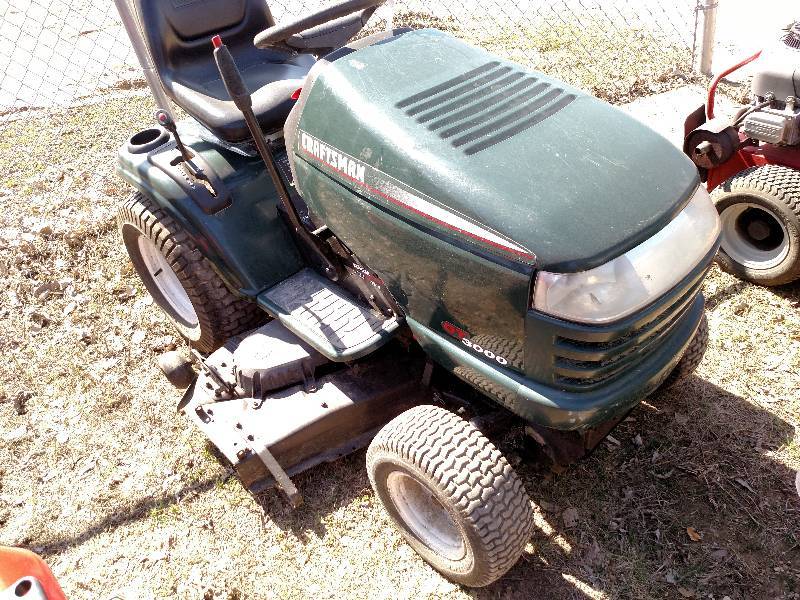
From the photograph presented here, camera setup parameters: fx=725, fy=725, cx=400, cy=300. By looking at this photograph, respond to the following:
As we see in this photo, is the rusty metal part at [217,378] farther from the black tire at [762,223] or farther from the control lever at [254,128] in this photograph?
the black tire at [762,223]

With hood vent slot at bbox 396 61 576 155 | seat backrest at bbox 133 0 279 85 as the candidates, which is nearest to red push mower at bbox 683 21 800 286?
hood vent slot at bbox 396 61 576 155

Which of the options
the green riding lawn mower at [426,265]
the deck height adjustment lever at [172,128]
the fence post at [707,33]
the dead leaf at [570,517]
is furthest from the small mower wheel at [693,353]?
the fence post at [707,33]

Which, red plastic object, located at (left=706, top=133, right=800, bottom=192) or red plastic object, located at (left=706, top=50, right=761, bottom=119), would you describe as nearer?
red plastic object, located at (left=706, top=133, right=800, bottom=192)

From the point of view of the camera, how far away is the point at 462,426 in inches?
85.7

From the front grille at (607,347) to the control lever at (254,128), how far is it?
1081mm

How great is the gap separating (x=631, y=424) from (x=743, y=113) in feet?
5.45

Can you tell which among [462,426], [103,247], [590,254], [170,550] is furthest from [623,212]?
[103,247]

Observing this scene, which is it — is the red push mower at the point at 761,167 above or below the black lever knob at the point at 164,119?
below

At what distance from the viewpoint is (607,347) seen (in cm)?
192

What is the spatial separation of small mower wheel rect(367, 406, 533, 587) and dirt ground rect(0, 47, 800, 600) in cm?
24

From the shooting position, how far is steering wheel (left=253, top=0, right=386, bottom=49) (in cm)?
220

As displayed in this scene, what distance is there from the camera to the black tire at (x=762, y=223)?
10.5 feet

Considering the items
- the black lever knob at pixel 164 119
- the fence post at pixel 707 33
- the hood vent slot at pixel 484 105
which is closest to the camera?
the hood vent slot at pixel 484 105

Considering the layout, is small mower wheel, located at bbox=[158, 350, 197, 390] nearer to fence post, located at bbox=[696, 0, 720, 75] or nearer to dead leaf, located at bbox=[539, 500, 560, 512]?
dead leaf, located at bbox=[539, 500, 560, 512]
